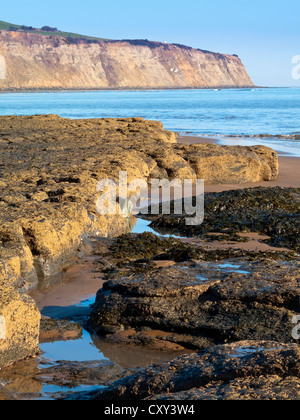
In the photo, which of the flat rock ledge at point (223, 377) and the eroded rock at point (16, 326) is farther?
the eroded rock at point (16, 326)

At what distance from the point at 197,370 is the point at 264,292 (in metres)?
1.55

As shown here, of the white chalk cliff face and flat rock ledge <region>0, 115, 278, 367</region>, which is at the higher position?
the white chalk cliff face

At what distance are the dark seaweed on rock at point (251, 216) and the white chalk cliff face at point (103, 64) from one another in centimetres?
11227

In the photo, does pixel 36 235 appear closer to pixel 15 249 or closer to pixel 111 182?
pixel 15 249

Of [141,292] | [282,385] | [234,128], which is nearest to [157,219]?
[141,292]

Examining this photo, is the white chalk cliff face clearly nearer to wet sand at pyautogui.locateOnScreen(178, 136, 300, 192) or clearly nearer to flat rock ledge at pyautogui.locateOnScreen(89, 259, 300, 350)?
wet sand at pyautogui.locateOnScreen(178, 136, 300, 192)

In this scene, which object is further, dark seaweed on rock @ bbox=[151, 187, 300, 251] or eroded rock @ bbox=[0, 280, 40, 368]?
dark seaweed on rock @ bbox=[151, 187, 300, 251]

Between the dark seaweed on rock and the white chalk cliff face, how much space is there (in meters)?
112

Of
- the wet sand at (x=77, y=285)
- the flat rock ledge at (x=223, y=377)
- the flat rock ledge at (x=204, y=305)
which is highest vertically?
the flat rock ledge at (x=223, y=377)

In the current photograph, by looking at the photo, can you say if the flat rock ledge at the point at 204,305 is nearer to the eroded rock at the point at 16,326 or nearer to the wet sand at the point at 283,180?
the eroded rock at the point at 16,326

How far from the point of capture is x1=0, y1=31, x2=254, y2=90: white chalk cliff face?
419ft

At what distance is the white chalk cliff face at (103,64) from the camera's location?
419 ft

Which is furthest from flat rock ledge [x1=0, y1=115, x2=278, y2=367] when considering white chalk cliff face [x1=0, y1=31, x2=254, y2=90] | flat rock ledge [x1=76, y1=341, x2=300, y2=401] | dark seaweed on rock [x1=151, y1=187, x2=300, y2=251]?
white chalk cliff face [x1=0, y1=31, x2=254, y2=90]

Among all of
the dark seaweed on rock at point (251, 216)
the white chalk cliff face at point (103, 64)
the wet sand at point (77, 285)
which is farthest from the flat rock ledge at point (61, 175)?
the white chalk cliff face at point (103, 64)
